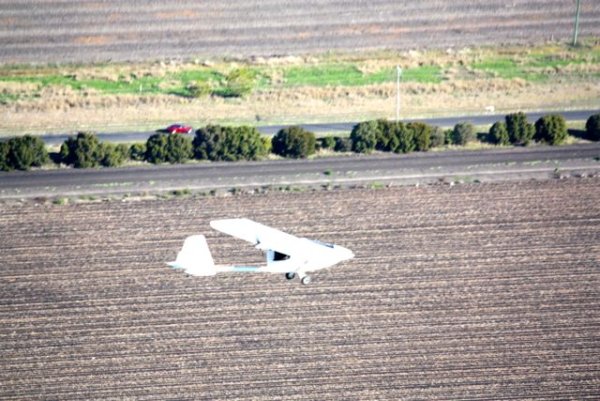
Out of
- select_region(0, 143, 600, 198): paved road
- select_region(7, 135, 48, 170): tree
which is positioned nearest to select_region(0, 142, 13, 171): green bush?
select_region(7, 135, 48, 170): tree

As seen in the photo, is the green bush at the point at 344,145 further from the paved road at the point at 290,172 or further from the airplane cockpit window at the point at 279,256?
the airplane cockpit window at the point at 279,256

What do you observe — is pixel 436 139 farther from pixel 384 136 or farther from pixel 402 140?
pixel 384 136

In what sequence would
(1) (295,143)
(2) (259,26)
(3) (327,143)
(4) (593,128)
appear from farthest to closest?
(2) (259,26) < (4) (593,128) < (3) (327,143) < (1) (295,143)

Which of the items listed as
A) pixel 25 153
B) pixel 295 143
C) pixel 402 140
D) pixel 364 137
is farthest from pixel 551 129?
pixel 25 153

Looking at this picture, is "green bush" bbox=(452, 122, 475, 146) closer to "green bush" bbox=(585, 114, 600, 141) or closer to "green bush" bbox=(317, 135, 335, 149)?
"green bush" bbox=(585, 114, 600, 141)

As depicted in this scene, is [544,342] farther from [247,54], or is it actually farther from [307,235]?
[247,54]

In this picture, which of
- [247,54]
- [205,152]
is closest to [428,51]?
[247,54]
